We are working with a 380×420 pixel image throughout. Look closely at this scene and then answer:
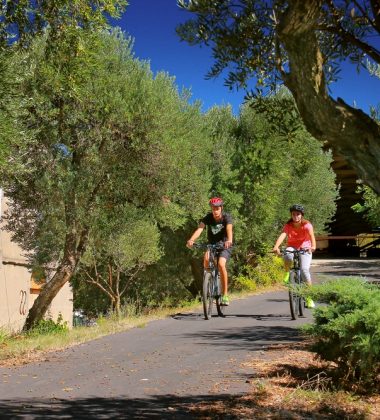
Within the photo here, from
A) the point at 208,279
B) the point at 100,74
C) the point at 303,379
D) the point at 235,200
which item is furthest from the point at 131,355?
the point at 235,200

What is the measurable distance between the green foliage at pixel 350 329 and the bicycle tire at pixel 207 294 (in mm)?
4228

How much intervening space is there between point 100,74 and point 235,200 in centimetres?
783

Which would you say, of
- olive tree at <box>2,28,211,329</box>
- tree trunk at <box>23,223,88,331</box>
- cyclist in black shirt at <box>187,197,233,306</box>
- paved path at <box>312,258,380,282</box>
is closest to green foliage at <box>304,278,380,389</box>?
cyclist in black shirt at <box>187,197,233,306</box>

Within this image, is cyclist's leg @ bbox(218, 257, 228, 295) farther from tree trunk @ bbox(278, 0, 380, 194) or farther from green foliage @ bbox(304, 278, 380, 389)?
tree trunk @ bbox(278, 0, 380, 194)

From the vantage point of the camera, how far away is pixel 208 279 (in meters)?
9.38

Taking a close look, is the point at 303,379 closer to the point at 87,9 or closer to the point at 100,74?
the point at 87,9

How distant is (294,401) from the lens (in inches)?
175

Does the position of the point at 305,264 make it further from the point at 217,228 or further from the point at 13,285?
the point at 13,285

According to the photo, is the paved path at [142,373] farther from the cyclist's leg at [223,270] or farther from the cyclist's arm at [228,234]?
the cyclist's arm at [228,234]

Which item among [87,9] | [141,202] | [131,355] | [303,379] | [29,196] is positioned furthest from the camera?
[141,202]

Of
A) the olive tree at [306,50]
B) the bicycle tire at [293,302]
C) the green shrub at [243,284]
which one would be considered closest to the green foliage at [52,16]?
the olive tree at [306,50]

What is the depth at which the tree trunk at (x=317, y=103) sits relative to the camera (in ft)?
10.1

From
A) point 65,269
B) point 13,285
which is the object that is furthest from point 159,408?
point 13,285

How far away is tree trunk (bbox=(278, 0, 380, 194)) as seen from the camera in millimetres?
3090
